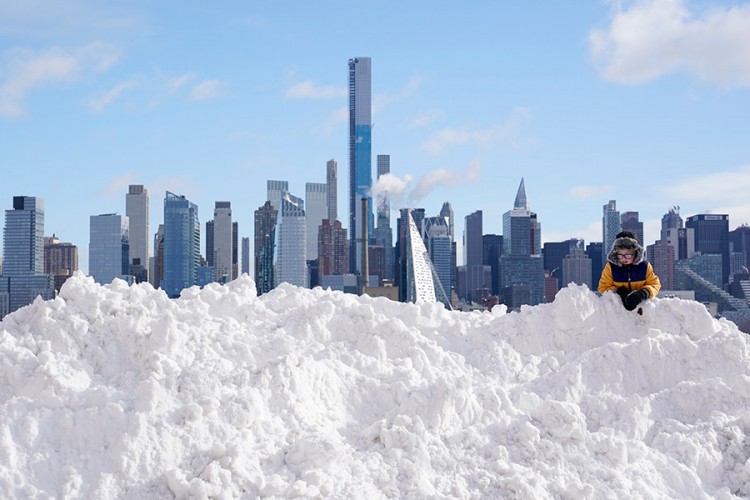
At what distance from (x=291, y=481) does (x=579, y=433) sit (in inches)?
84.7

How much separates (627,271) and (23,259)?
98.0 meters

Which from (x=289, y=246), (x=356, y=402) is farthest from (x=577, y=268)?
(x=356, y=402)

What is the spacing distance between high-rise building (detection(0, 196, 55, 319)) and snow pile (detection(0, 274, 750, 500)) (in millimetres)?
90198

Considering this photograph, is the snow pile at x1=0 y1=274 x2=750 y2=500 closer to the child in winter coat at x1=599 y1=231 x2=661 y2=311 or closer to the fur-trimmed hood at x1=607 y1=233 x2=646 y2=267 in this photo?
the child in winter coat at x1=599 y1=231 x2=661 y2=311

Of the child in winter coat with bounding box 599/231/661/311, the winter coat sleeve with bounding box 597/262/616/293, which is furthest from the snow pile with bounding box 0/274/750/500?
the winter coat sleeve with bounding box 597/262/616/293

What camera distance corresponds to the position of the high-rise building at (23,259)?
9181cm

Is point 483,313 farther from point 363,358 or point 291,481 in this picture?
point 291,481

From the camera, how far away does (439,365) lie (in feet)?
23.0

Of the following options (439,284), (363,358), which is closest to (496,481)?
(363,358)

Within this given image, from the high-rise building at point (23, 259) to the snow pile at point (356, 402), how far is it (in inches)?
3551

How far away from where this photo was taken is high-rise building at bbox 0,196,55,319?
91.8 m

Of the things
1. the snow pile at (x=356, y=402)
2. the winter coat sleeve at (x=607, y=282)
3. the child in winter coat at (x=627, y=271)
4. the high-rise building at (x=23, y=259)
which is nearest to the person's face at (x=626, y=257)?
the child in winter coat at (x=627, y=271)

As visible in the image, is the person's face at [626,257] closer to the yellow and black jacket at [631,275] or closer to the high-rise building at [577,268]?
the yellow and black jacket at [631,275]

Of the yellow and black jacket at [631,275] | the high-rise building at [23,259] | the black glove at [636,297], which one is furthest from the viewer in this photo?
the high-rise building at [23,259]
